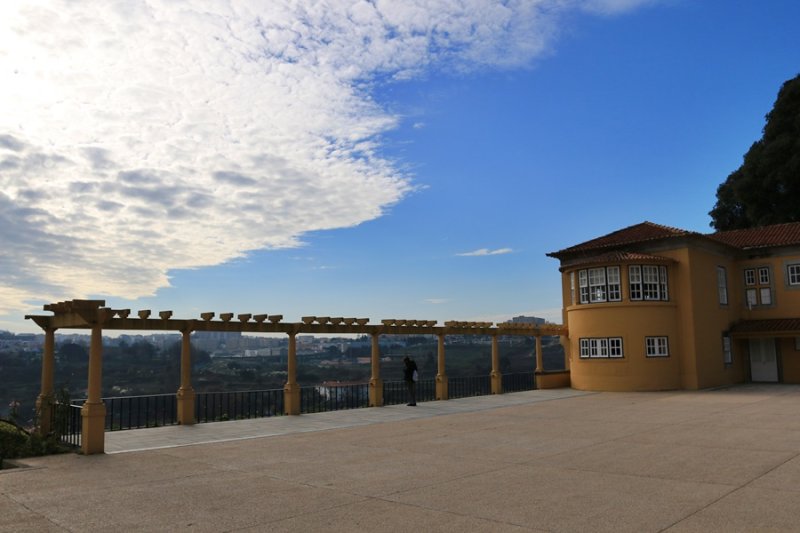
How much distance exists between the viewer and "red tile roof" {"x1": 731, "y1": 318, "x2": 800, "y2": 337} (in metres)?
26.5

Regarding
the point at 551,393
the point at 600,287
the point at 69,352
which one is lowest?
the point at 551,393

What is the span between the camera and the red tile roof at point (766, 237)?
91.7 ft

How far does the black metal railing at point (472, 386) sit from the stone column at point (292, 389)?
27.5ft

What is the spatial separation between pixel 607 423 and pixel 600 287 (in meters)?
12.0

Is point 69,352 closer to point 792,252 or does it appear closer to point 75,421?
point 75,421

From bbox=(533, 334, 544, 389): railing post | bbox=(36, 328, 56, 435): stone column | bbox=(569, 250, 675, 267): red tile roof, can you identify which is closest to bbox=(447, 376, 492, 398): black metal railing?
bbox=(533, 334, 544, 389): railing post

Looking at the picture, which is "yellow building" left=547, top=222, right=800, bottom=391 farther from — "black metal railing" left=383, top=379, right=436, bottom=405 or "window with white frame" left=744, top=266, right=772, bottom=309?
"black metal railing" left=383, top=379, right=436, bottom=405

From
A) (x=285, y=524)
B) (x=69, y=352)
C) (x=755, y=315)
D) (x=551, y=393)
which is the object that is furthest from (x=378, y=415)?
(x=755, y=315)

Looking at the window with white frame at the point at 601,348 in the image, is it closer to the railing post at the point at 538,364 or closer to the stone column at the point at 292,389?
the railing post at the point at 538,364

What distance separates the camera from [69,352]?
27.5 meters

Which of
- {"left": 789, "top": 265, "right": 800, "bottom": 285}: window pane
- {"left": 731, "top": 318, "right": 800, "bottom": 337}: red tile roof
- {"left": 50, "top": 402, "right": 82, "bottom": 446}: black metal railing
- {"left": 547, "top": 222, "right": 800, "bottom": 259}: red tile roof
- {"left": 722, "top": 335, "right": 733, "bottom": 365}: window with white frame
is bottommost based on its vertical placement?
{"left": 50, "top": 402, "right": 82, "bottom": 446}: black metal railing

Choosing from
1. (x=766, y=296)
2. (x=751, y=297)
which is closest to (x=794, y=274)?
(x=766, y=296)

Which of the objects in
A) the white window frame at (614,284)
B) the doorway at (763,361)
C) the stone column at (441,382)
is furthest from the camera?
the doorway at (763,361)

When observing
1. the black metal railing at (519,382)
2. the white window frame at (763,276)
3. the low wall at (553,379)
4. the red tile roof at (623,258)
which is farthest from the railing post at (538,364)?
the white window frame at (763,276)
